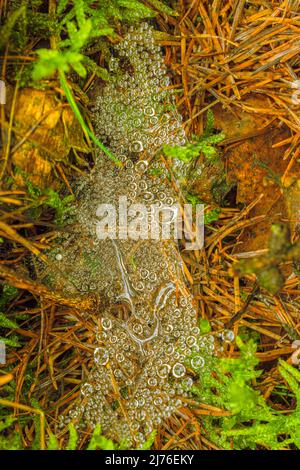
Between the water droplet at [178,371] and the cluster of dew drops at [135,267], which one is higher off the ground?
the cluster of dew drops at [135,267]

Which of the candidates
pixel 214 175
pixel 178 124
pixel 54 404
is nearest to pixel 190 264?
pixel 214 175

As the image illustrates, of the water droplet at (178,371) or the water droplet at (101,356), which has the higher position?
the water droplet at (101,356)

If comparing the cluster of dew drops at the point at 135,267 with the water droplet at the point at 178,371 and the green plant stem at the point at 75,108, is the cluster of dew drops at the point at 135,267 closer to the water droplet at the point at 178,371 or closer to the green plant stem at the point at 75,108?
the water droplet at the point at 178,371

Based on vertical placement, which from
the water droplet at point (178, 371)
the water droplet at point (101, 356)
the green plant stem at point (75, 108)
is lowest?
the water droplet at point (178, 371)

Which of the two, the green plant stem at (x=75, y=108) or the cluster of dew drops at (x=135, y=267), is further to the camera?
the cluster of dew drops at (x=135, y=267)

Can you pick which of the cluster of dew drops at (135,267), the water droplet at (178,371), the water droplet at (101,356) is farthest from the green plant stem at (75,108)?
the water droplet at (178,371)

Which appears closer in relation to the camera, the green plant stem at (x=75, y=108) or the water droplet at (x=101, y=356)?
the green plant stem at (x=75, y=108)

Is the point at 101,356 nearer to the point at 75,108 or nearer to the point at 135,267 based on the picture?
the point at 135,267

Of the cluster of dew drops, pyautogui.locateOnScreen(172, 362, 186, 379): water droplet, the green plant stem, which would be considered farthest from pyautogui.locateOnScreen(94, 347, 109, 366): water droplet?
the green plant stem

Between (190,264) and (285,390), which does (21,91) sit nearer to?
(190,264)
